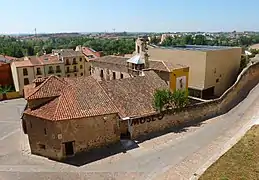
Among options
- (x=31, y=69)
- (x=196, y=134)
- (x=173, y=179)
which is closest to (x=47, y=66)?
(x=31, y=69)

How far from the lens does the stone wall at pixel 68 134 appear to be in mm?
19750

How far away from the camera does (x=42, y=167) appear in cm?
1889

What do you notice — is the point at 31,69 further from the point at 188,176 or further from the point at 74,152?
the point at 188,176

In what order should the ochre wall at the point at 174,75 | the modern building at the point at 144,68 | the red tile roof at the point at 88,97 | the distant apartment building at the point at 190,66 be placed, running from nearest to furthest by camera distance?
the red tile roof at the point at 88,97
the ochre wall at the point at 174,75
the modern building at the point at 144,68
the distant apartment building at the point at 190,66

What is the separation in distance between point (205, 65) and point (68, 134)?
23.0 m

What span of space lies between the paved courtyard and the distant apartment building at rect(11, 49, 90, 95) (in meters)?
22.1

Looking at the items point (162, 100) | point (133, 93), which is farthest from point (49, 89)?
point (162, 100)

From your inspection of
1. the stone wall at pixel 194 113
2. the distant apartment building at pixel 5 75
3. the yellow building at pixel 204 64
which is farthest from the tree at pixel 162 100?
the distant apartment building at pixel 5 75

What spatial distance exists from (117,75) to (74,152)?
20748mm

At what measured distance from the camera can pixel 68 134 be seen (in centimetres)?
1991

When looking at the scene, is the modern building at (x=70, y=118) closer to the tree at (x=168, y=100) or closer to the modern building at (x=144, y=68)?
the tree at (x=168, y=100)

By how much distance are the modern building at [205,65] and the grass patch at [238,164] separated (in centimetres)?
1759

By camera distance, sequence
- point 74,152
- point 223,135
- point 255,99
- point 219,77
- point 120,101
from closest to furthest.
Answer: point 74,152, point 223,135, point 120,101, point 255,99, point 219,77

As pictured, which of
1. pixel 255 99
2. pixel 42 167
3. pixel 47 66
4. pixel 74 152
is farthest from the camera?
pixel 47 66
